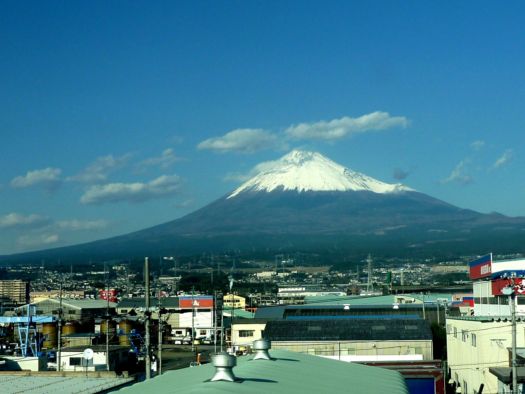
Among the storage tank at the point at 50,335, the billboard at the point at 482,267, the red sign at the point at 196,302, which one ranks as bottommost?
the storage tank at the point at 50,335

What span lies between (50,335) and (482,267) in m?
29.8

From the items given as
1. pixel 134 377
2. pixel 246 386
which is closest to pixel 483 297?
pixel 134 377

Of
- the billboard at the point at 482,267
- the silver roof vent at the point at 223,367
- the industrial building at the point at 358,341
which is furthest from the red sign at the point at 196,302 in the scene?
the silver roof vent at the point at 223,367

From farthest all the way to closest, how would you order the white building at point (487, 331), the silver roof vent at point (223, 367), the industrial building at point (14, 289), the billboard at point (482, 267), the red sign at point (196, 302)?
1. the industrial building at point (14, 289)
2. the red sign at point (196, 302)
3. the billboard at point (482, 267)
4. the white building at point (487, 331)
5. the silver roof vent at point (223, 367)

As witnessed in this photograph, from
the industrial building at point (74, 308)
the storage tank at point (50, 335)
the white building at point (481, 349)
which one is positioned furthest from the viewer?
the industrial building at point (74, 308)

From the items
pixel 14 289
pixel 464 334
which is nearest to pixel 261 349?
pixel 464 334

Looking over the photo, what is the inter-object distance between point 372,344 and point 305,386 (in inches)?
1061

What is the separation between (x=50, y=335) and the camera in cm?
5825

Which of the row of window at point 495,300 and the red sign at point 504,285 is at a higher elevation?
the red sign at point 504,285

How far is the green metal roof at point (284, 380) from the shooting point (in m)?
12.3

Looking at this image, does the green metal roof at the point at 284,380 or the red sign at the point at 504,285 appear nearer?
the green metal roof at the point at 284,380

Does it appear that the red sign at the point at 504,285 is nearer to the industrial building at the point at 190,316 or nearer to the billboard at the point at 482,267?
the billboard at the point at 482,267

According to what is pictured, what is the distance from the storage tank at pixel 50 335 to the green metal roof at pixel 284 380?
41601 mm

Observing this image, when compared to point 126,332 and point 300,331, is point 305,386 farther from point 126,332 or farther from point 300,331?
point 126,332
